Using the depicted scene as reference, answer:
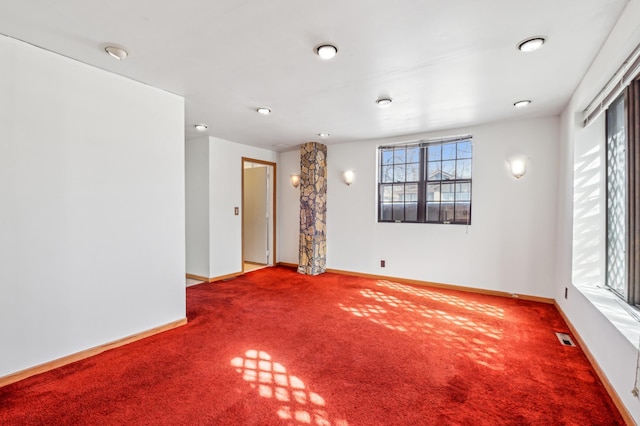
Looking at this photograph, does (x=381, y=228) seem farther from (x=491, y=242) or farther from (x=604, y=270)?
(x=604, y=270)

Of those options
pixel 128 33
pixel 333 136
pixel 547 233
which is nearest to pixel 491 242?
pixel 547 233

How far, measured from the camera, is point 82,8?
1.73 meters

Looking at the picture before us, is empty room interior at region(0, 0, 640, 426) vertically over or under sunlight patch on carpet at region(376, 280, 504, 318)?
over

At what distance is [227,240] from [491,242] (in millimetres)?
4232

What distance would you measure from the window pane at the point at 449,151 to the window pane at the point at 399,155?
0.62m

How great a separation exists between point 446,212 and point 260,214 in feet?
12.1

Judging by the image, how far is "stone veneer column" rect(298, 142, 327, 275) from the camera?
5.38 metres

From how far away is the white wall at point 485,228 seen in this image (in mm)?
3867

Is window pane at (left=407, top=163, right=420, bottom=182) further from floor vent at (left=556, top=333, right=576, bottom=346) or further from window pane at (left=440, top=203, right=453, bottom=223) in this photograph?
floor vent at (left=556, top=333, right=576, bottom=346)

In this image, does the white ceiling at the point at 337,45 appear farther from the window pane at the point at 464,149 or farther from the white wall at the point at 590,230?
the window pane at the point at 464,149

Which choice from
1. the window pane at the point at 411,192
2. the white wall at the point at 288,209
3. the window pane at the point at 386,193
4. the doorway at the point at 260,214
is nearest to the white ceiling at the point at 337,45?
the window pane at the point at 411,192

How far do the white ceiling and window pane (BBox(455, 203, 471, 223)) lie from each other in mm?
1460

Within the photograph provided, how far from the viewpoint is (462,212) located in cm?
445

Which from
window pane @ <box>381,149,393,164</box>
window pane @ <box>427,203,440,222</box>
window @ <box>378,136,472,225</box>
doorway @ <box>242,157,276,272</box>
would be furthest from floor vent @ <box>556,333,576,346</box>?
doorway @ <box>242,157,276,272</box>
